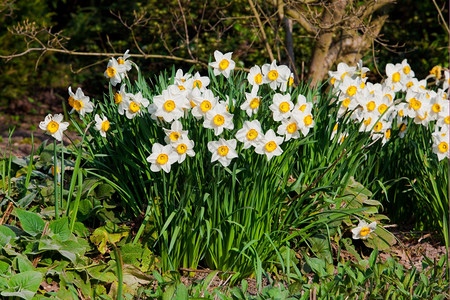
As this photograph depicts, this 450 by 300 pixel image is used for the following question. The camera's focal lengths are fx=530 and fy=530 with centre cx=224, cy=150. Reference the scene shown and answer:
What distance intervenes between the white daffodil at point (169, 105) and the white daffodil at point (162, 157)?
12 cm

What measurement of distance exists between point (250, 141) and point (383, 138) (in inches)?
42.8

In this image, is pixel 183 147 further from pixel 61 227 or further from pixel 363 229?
pixel 363 229

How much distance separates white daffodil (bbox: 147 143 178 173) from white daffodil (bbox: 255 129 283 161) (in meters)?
0.35

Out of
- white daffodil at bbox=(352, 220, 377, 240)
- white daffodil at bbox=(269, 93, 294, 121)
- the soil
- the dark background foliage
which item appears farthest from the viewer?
the dark background foliage

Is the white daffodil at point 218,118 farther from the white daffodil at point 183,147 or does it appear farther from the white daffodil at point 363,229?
the white daffodil at point 363,229

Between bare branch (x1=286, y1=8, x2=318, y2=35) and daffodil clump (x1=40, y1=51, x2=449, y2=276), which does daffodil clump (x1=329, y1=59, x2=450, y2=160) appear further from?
bare branch (x1=286, y1=8, x2=318, y2=35)

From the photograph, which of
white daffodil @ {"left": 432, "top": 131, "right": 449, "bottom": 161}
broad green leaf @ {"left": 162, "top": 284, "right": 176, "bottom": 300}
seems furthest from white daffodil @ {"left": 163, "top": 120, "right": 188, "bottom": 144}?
white daffodil @ {"left": 432, "top": 131, "right": 449, "bottom": 161}

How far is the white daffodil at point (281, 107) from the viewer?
2311 mm

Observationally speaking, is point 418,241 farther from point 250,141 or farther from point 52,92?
point 52,92

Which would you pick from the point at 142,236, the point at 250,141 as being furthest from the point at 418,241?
the point at 142,236

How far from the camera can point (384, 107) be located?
9.12 feet

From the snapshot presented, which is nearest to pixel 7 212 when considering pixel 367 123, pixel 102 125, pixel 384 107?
pixel 102 125

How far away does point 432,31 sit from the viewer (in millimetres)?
6832

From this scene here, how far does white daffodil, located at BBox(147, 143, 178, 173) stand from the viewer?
7.15ft
